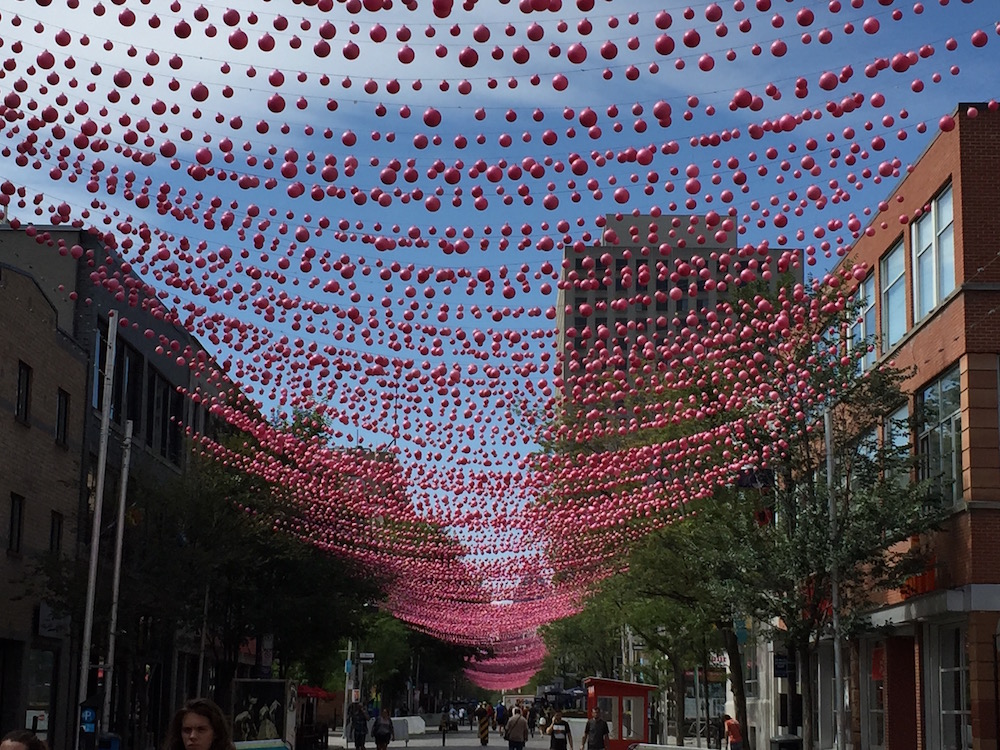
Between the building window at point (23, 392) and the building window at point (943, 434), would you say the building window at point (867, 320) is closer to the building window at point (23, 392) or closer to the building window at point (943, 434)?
the building window at point (943, 434)

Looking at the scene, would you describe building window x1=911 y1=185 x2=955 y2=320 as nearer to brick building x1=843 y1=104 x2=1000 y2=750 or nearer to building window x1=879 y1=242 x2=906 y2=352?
brick building x1=843 y1=104 x2=1000 y2=750

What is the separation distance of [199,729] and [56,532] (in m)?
32.2

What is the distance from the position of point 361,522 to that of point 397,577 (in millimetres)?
9357

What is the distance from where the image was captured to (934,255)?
30922mm

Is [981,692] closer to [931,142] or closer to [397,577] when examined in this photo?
[931,142]

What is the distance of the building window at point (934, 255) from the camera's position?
30094 mm

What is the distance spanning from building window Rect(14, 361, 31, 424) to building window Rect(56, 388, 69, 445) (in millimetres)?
2412

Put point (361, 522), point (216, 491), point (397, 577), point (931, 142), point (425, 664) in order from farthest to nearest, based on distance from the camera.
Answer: point (425, 664), point (397, 577), point (361, 522), point (216, 491), point (931, 142)

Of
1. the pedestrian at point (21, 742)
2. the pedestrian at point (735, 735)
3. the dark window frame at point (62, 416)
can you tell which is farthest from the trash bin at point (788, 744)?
the pedestrian at point (21, 742)

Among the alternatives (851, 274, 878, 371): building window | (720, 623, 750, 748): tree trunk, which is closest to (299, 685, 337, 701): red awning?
(720, 623, 750, 748): tree trunk

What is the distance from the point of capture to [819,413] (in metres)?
33.2

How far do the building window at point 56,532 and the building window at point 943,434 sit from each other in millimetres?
19684

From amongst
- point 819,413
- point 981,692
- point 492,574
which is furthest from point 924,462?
point 492,574

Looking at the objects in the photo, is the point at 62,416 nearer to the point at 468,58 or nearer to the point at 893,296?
the point at 893,296
